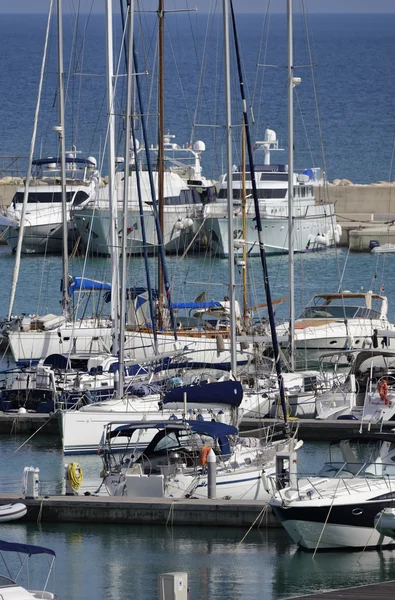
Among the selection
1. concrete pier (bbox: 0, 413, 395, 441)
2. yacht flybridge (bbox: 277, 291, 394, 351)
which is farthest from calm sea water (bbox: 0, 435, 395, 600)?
yacht flybridge (bbox: 277, 291, 394, 351)

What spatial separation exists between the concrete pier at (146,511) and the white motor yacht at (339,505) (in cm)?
84

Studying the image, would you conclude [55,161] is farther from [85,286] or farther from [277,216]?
[85,286]

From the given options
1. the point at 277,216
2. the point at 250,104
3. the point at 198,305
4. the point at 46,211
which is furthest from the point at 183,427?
the point at 250,104

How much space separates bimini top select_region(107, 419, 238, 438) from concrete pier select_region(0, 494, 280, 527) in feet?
4.40

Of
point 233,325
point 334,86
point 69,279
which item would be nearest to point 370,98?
point 334,86

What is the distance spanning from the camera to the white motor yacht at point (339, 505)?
66.4 feet

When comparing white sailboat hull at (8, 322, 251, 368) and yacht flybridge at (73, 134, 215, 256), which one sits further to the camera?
yacht flybridge at (73, 134, 215, 256)

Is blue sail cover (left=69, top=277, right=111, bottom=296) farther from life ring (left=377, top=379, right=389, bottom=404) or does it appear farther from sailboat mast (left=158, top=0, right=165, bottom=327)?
life ring (left=377, top=379, right=389, bottom=404)

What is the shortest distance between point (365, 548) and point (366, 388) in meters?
8.45

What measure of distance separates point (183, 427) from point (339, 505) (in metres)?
3.34

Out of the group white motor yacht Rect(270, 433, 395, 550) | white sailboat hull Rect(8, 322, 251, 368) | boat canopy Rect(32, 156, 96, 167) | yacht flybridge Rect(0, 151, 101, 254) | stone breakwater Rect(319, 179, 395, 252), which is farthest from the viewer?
stone breakwater Rect(319, 179, 395, 252)

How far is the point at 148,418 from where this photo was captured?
25.6 metres

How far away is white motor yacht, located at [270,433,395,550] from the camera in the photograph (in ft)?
66.4

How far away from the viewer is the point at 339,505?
2020 cm
